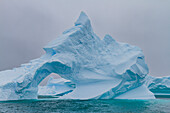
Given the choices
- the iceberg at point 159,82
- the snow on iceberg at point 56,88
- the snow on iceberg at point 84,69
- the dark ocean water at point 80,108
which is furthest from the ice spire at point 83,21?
the iceberg at point 159,82

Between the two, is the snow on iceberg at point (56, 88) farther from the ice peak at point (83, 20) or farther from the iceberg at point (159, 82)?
the ice peak at point (83, 20)

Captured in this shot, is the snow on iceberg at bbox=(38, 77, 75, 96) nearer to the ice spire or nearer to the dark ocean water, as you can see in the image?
the ice spire

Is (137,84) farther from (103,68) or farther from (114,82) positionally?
(103,68)

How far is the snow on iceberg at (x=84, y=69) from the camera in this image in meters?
16.7

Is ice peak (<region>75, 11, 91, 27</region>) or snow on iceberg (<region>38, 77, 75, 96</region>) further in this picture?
snow on iceberg (<region>38, 77, 75, 96</region>)

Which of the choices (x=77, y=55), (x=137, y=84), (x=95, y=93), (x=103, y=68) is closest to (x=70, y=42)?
(x=77, y=55)

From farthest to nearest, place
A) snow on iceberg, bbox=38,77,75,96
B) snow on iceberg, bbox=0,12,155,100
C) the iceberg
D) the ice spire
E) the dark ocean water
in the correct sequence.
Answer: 1. snow on iceberg, bbox=38,77,75,96
2. the iceberg
3. the ice spire
4. snow on iceberg, bbox=0,12,155,100
5. the dark ocean water

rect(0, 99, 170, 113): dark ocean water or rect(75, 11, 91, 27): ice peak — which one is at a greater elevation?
rect(75, 11, 91, 27): ice peak

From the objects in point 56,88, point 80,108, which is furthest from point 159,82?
point 80,108

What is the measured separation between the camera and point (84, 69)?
1823 centimetres

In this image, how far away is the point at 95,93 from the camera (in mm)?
16953

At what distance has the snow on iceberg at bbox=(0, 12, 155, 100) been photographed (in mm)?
16656

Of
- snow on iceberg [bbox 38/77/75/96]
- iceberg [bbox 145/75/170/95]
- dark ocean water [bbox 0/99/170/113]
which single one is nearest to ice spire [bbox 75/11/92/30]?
dark ocean water [bbox 0/99/170/113]

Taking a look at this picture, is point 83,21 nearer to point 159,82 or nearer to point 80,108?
point 80,108
